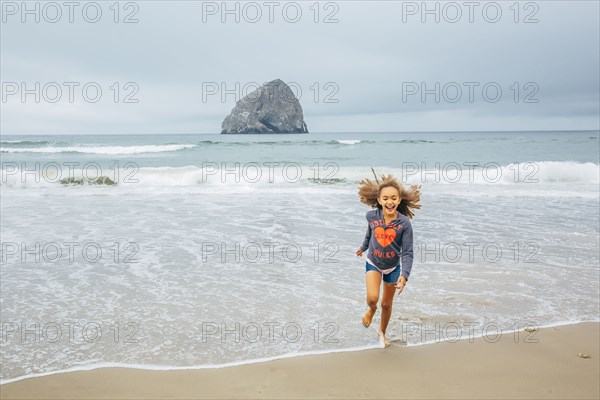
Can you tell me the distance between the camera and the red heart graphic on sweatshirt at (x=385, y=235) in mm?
4168

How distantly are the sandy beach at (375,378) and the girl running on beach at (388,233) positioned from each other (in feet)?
2.13

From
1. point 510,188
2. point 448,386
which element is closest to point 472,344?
point 448,386

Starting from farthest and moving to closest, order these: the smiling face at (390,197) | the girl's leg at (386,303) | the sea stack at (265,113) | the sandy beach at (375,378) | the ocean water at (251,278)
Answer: the sea stack at (265,113)
the ocean water at (251,278)
the girl's leg at (386,303)
the smiling face at (390,197)
the sandy beach at (375,378)

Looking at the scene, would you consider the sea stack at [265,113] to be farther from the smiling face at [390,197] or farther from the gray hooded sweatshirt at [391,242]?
the smiling face at [390,197]

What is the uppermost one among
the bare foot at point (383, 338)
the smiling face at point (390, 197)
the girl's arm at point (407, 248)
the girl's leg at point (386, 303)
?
the smiling face at point (390, 197)

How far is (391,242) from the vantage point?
4.20 metres

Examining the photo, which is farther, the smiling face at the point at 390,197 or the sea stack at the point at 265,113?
the sea stack at the point at 265,113

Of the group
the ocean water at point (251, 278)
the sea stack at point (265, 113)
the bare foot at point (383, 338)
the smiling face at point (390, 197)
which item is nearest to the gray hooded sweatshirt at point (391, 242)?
the smiling face at point (390, 197)

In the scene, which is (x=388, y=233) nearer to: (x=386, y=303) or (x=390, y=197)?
(x=390, y=197)

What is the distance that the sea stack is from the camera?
328ft

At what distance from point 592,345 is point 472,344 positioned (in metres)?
1.12

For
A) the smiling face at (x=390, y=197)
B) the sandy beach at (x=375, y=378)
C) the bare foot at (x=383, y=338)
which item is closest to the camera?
the sandy beach at (x=375, y=378)

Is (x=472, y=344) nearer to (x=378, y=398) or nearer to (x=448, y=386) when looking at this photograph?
(x=448, y=386)

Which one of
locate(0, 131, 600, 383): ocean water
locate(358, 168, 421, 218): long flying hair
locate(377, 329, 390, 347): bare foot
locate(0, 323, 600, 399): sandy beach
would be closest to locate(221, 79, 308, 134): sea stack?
locate(0, 131, 600, 383): ocean water
